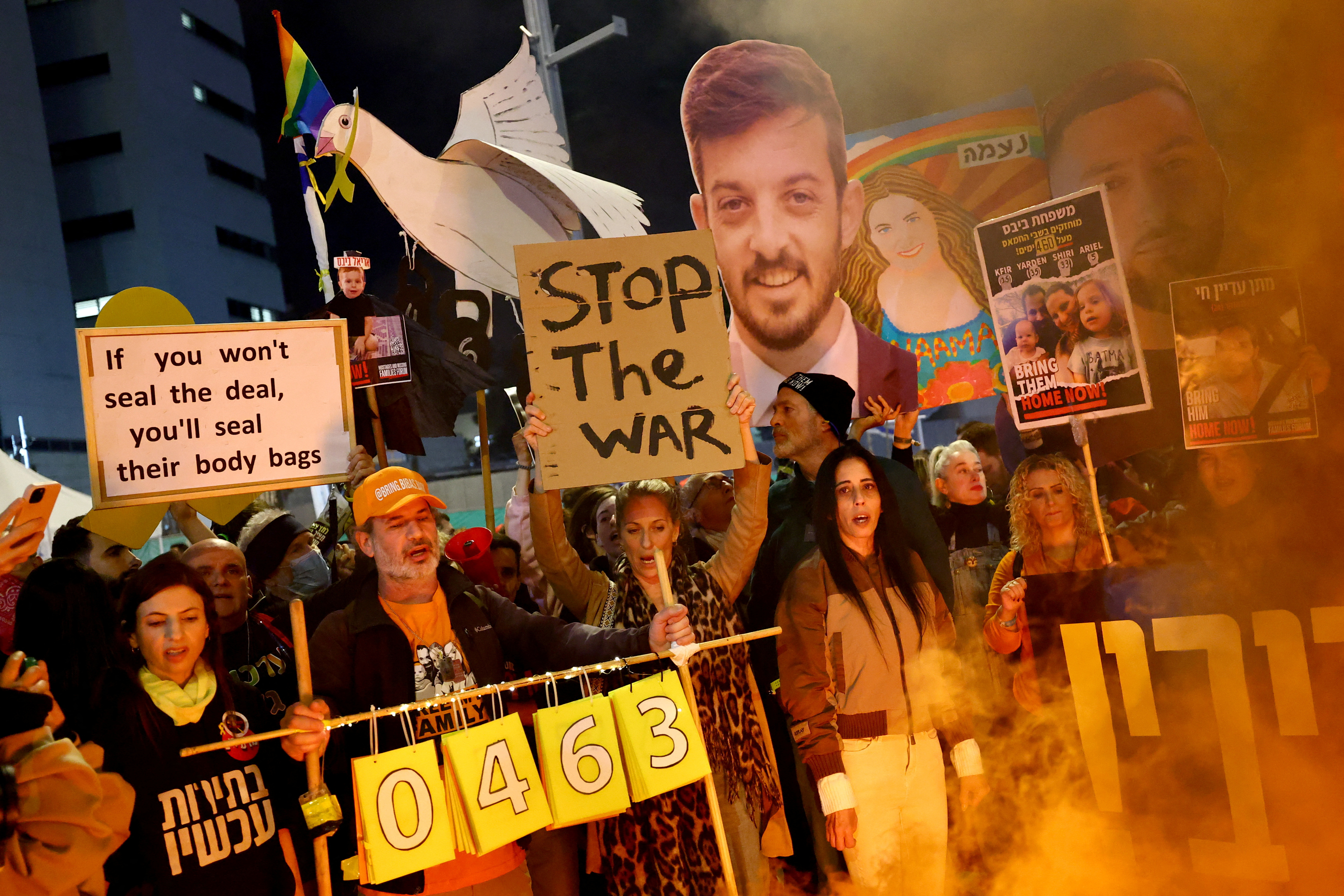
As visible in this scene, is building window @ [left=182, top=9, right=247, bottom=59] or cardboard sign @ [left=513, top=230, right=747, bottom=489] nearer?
cardboard sign @ [left=513, top=230, right=747, bottom=489]

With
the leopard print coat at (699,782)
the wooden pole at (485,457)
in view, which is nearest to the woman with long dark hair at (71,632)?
the leopard print coat at (699,782)

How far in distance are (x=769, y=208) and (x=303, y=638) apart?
2.68 metres

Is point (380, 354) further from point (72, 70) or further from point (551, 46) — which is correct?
point (72, 70)

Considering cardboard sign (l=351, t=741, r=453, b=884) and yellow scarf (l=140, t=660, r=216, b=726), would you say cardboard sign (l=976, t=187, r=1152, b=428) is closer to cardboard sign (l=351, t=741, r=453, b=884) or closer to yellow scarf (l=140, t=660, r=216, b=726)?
cardboard sign (l=351, t=741, r=453, b=884)

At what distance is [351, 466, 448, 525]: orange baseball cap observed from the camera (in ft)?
8.25

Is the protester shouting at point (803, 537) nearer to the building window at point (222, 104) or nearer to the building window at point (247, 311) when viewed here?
the building window at point (247, 311)

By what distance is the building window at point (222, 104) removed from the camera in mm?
21781

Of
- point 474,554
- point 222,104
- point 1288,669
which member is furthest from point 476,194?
point 222,104

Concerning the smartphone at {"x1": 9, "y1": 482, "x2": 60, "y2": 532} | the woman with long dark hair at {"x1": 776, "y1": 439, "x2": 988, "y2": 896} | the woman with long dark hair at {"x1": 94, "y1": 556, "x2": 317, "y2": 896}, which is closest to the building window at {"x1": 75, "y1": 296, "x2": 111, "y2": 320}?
the woman with long dark hair at {"x1": 94, "y1": 556, "x2": 317, "y2": 896}

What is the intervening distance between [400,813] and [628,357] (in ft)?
4.40

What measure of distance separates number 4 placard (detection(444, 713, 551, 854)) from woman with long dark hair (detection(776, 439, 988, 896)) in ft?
2.86

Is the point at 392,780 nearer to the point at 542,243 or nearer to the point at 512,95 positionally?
the point at 542,243

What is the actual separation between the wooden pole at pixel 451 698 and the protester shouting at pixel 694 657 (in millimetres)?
263

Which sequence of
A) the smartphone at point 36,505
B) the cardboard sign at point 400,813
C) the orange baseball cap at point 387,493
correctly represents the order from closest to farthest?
the smartphone at point 36,505 → the cardboard sign at point 400,813 → the orange baseball cap at point 387,493
